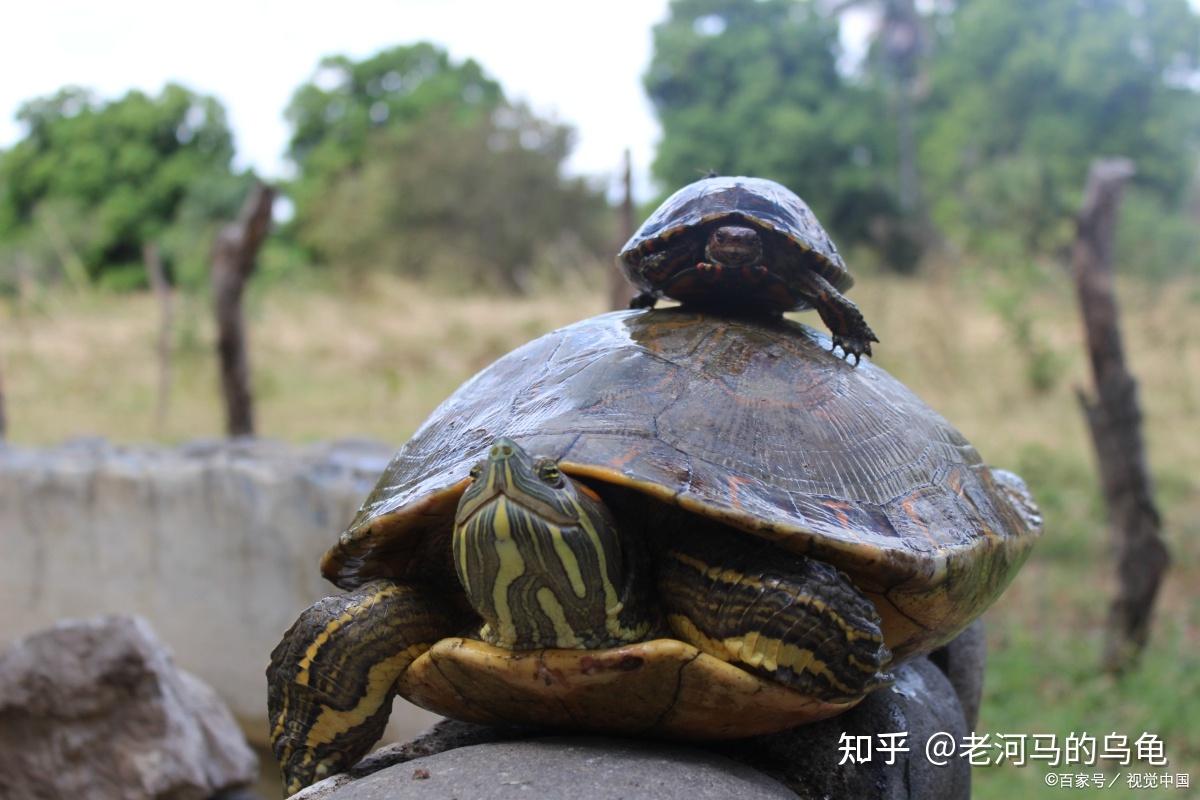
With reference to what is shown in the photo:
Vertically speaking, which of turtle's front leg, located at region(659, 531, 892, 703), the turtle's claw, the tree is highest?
the tree

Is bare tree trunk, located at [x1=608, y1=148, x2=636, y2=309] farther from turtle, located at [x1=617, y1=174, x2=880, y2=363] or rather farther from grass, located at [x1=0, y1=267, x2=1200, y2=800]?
turtle, located at [x1=617, y1=174, x2=880, y2=363]

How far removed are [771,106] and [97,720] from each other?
23.9m

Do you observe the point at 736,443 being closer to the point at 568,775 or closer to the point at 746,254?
the point at 746,254

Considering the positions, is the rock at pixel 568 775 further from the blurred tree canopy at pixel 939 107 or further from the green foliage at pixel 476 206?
the green foliage at pixel 476 206

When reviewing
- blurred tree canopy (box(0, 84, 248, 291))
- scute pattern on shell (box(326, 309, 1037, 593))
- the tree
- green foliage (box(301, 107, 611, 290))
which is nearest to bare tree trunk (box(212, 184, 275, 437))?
scute pattern on shell (box(326, 309, 1037, 593))

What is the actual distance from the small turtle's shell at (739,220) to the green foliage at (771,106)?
20.8m

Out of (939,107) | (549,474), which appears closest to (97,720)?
(549,474)

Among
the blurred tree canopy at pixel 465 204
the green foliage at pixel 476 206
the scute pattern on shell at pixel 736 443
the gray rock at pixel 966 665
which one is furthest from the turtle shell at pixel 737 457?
the green foliage at pixel 476 206

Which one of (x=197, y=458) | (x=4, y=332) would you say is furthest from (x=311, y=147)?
(x=197, y=458)

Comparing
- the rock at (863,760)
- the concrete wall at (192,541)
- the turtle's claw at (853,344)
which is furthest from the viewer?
the concrete wall at (192,541)

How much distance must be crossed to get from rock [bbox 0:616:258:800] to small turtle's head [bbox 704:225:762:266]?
8.81 ft

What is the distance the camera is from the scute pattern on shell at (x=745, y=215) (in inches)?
84.0

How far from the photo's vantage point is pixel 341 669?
1896 mm

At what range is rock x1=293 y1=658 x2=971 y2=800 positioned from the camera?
1.69 meters
